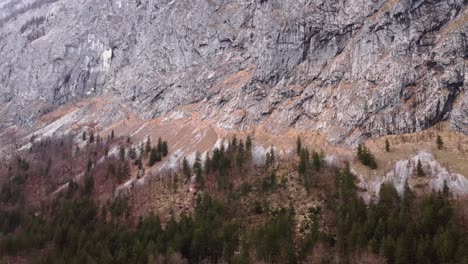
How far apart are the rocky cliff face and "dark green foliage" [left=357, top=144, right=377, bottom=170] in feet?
33.0

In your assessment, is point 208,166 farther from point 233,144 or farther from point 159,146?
point 159,146

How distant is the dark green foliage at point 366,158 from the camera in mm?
100875

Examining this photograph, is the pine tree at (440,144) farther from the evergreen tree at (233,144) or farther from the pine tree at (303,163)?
the evergreen tree at (233,144)

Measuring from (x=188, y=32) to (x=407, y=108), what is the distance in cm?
11119

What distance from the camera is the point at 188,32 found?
632 ft

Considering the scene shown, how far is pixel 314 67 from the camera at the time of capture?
144 meters

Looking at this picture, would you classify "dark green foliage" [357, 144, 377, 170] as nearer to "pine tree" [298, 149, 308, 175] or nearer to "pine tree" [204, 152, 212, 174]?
"pine tree" [298, 149, 308, 175]

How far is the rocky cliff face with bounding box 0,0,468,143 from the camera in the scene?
113500mm

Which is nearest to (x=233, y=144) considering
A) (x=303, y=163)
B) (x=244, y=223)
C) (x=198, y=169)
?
(x=198, y=169)

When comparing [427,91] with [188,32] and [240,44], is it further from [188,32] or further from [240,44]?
[188,32]

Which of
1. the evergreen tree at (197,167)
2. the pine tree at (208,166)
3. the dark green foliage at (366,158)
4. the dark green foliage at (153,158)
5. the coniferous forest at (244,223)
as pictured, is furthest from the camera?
the dark green foliage at (153,158)

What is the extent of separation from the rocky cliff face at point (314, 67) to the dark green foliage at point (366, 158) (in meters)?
10.1

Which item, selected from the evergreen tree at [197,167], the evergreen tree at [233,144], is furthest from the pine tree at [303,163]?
→ the evergreen tree at [197,167]

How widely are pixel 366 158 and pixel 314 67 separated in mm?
50833
